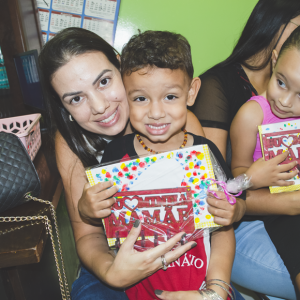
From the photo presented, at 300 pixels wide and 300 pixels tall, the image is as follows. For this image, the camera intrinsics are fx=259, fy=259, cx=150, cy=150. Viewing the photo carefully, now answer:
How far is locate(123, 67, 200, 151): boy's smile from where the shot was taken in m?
0.88

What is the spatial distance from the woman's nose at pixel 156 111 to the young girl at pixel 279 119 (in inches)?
17.7

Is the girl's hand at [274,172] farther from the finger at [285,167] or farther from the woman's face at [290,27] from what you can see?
the woman's face at [290,27]

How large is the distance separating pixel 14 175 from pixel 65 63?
43 cm

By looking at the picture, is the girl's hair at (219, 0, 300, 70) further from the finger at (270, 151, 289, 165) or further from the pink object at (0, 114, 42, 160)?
the pink object at (0, 114, 42, 160)

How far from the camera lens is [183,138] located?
3.53 ft

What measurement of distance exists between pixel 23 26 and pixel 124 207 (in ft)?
4.69

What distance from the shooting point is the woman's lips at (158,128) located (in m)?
0.94

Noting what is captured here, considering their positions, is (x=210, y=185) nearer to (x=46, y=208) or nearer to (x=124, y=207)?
(x=124, y=207)

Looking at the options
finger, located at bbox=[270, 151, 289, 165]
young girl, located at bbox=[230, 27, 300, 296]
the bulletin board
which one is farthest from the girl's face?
the bulletin board

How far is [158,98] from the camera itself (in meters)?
0.89

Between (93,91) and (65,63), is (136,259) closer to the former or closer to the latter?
(93,91)

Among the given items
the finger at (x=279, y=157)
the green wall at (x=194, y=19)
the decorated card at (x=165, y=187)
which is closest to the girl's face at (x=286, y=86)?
the finger at (x=279, y=157)

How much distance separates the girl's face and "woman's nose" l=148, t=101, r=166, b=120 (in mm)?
491

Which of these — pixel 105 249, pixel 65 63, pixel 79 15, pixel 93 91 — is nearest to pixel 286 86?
pixel 93 91
